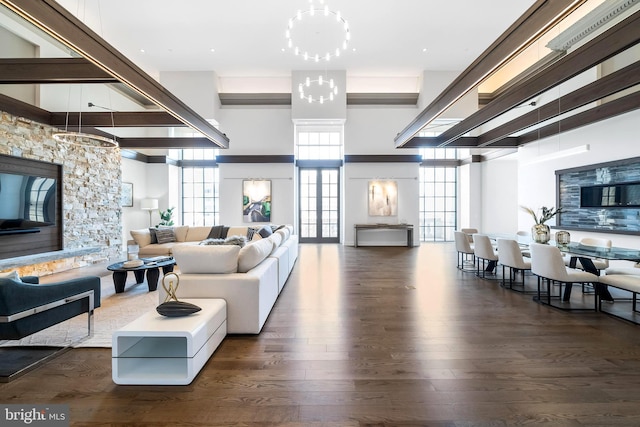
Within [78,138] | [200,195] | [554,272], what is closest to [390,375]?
[554,272]

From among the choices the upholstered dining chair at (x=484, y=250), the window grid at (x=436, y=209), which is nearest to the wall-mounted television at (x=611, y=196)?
the upholstered dining chair at (x=484, y=250)

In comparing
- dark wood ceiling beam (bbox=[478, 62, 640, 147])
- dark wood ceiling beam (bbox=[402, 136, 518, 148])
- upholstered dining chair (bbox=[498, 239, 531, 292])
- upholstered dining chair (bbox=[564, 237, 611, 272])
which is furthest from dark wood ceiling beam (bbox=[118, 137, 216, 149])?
upholstered dining chair (bbox=[564, 237, 611, 272])

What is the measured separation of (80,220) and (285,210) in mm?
5698

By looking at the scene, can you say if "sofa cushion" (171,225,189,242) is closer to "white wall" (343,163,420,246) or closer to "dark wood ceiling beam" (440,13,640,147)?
"white wall" (343,163,420,246)

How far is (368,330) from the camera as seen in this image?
10.7 ft

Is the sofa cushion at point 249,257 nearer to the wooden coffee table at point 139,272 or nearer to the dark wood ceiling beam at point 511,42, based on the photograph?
the wooden coffee table at point 139,272

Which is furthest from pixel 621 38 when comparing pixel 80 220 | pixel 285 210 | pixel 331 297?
pixel 80 220

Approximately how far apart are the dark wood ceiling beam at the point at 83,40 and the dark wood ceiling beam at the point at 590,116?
24.5 ft

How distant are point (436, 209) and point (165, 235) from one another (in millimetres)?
9594

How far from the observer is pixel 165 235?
751 centimetres

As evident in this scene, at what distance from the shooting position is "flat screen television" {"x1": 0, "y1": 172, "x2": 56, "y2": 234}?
524 cm

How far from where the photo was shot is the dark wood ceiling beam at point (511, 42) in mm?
2186

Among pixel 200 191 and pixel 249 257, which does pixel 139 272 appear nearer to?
pixel 249 257

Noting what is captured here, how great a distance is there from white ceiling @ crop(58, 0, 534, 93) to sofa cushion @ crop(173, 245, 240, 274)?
17.9ft
